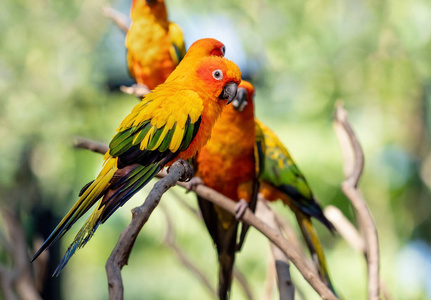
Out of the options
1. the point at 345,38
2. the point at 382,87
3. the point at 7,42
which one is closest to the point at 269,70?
the point at 345,38

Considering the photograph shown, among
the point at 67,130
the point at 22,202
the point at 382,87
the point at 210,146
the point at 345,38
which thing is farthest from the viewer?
the point at 382,87

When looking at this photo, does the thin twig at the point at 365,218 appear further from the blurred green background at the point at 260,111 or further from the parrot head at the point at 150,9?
the blurred green background at the point at 260,111

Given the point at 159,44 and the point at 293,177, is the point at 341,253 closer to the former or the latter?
the point at 293,177

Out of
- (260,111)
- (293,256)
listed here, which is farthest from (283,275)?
(260,111)

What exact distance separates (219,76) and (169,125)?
111 millimetres

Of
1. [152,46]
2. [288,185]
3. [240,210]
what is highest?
[152,46]

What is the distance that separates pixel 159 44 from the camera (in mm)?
1667

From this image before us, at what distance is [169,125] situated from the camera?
81 centimetres

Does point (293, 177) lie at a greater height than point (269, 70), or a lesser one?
lesser

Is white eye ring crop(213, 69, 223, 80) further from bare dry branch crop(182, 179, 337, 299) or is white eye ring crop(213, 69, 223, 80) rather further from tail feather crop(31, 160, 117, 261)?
bare dry branch crop(182, 179, 337, 299)

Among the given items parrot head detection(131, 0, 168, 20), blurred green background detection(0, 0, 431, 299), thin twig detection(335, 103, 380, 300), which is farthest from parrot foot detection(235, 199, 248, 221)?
blurred green background detection(0, 0, 431, 299)

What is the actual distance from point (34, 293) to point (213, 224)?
2.07ft

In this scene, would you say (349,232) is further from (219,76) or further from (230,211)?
(219,76)

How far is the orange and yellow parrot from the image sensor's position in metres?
1.66
